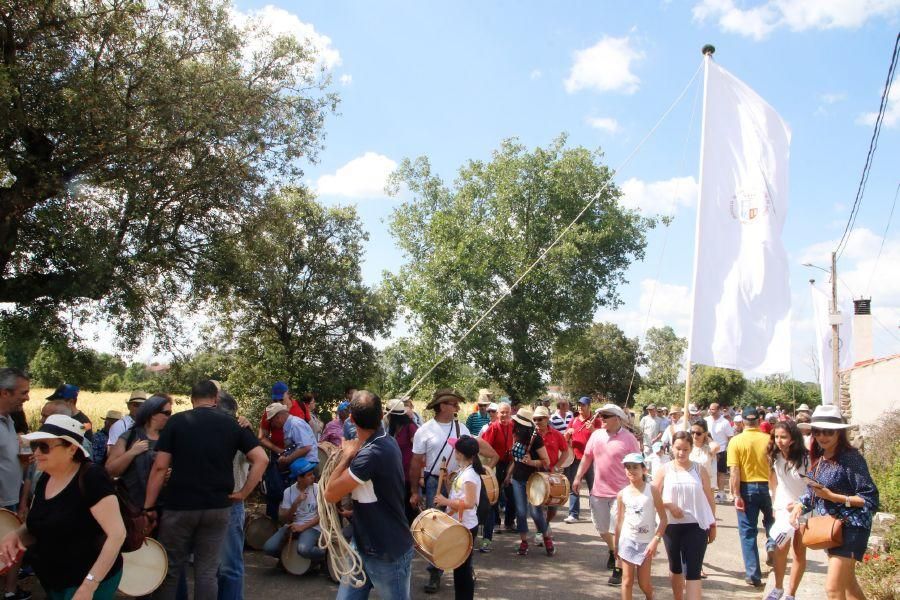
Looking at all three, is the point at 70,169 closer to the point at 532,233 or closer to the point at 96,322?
the point at 96,322

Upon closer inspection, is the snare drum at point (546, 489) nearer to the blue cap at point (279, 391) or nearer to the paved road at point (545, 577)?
the paved road at point (545, 577)

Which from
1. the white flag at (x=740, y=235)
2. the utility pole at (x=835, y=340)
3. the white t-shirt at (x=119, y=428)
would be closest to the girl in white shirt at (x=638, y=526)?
the white flag at (x=740, y=235)

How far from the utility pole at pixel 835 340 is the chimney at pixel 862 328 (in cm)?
667

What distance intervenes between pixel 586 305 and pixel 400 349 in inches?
340

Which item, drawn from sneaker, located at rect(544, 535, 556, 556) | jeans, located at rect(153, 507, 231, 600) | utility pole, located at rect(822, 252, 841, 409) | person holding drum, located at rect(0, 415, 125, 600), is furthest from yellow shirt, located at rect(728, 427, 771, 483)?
utility pole, located at rect(822, 252, 841, 409)

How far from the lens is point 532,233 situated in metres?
30.9

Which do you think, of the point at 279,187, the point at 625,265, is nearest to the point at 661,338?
the point at 625,265

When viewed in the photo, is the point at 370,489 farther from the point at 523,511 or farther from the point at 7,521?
the point at 523,511

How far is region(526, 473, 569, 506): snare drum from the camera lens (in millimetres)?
8148

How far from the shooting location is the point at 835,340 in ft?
72.5

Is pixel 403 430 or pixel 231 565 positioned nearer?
pixel 231 565

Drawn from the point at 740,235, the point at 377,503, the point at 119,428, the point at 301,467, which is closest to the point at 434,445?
the point at 301,467

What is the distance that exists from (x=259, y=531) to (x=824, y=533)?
572cm

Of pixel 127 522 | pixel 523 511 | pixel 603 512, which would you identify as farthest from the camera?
pixel 523 511
